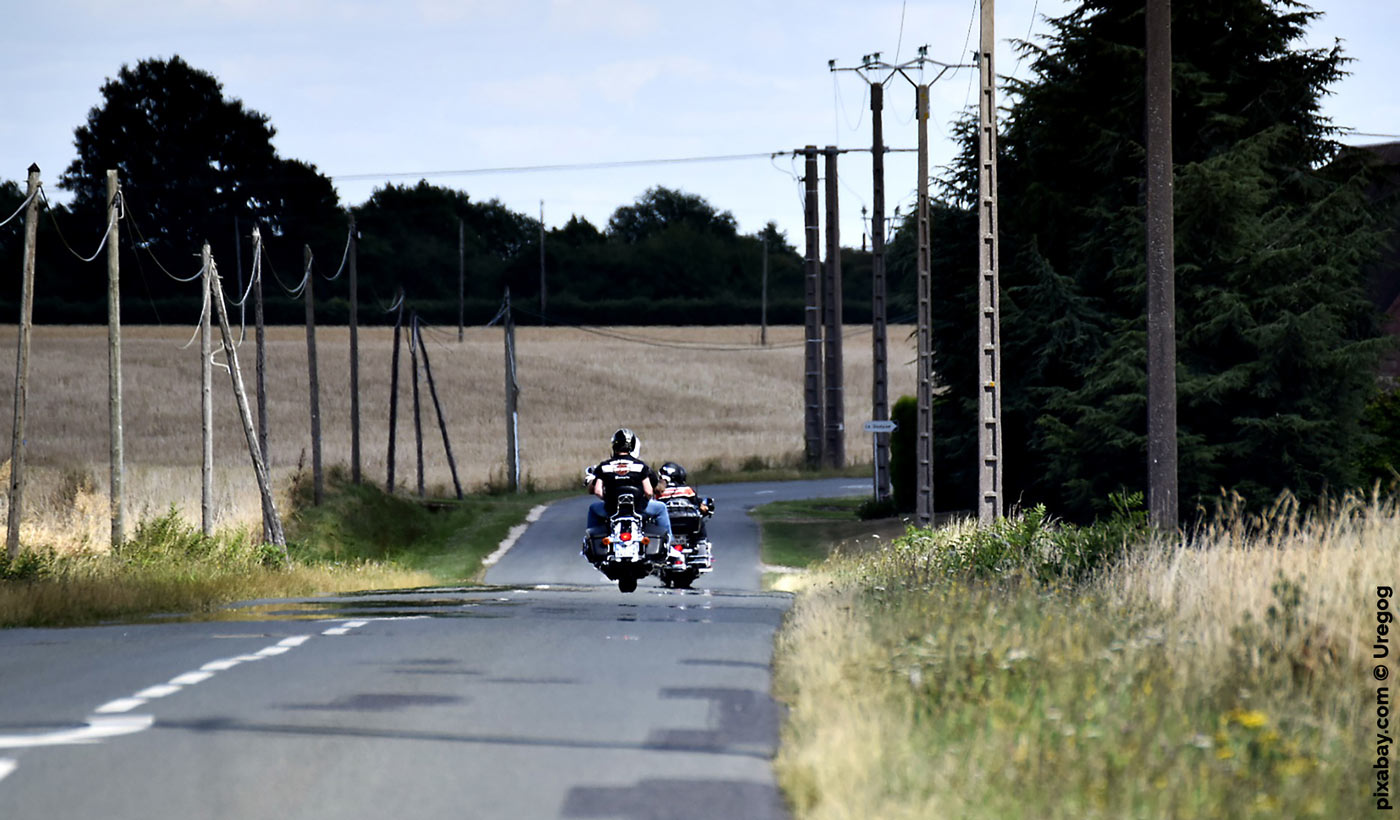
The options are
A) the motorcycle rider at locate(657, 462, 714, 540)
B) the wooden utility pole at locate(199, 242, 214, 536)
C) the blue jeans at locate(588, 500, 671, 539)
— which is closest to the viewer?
the blue jeans at locate(588, 500, 671, 539)

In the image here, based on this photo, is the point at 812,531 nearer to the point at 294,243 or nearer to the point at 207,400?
the point at 207,400

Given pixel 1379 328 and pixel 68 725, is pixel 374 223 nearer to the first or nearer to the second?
pixel 1379 328

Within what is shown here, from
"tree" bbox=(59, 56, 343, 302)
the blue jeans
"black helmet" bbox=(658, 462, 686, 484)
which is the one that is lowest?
the blue jeans

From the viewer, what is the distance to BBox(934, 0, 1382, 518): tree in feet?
107

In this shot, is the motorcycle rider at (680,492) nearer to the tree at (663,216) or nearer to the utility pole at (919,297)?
the utility pole at (919,297)

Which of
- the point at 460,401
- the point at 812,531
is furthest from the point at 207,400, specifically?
the point at 460,401

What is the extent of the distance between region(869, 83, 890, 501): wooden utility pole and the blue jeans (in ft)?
62.6

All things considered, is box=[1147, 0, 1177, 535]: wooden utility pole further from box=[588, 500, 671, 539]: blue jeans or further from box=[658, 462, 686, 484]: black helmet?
box=[658, 462, 686, 484]: black helmet

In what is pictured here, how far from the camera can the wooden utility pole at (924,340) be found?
30281mm

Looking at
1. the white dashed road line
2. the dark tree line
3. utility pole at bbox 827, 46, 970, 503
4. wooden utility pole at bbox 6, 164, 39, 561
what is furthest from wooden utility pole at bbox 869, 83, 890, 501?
the dark tree line

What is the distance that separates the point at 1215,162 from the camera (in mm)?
32812

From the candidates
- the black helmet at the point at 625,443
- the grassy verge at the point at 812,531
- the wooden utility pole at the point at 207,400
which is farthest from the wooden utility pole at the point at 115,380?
the grassy verge at the point at 812,531

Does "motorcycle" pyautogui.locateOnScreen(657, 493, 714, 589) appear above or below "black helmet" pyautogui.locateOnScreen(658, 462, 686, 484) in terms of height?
below

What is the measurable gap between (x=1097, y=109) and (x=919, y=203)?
26.8ft
